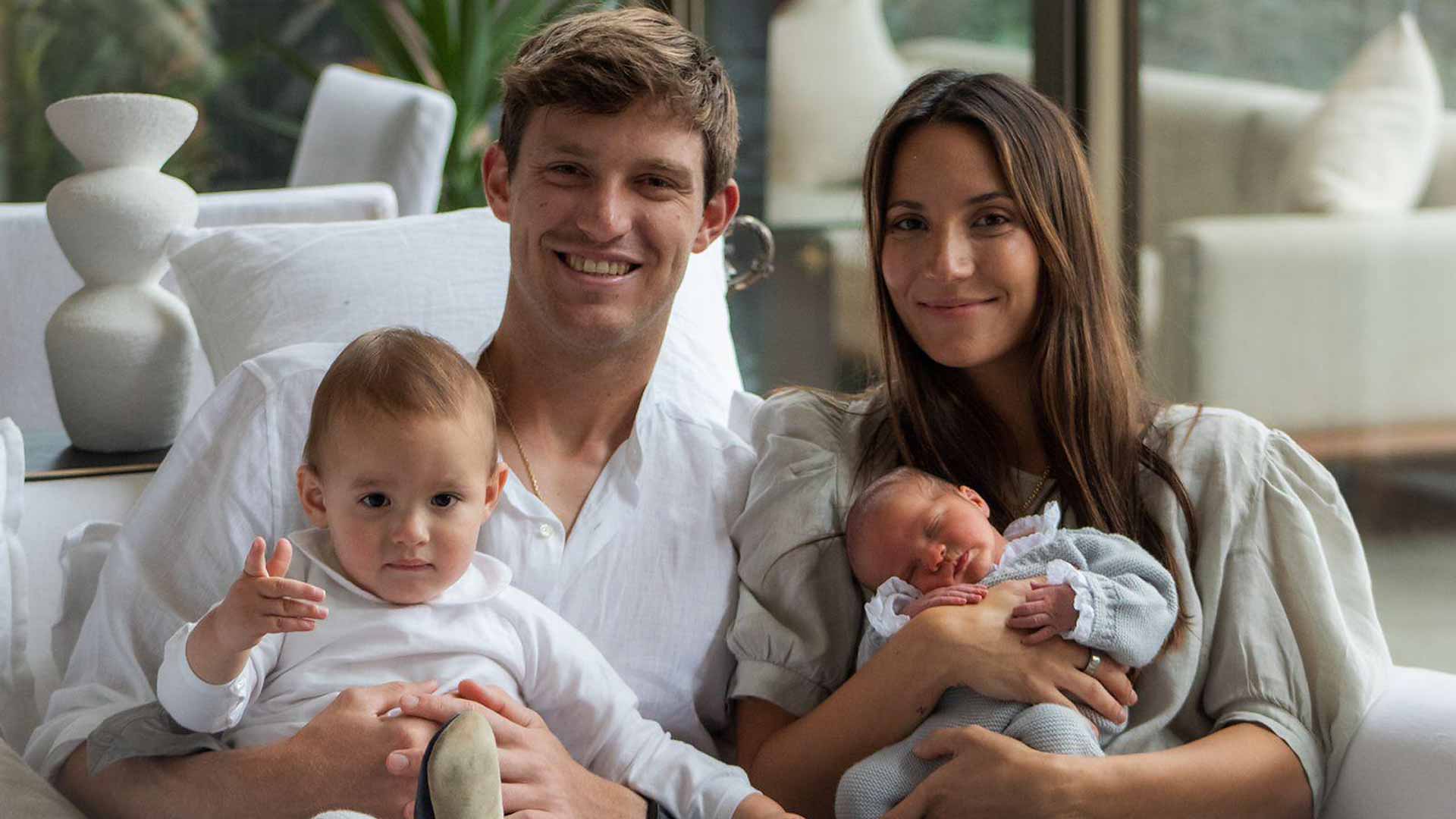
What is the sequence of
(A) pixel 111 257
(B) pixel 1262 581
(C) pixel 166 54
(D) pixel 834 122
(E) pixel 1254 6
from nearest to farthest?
1. (B) pixel 1262 581
2. (A) pixel 111 257
3. (E) pixel 1254 6
4. (D) pixel 834 122
5. (C) pixel 166 54

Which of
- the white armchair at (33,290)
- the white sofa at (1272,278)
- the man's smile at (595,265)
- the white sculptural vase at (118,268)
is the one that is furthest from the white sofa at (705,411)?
the white sofa at (1272,278)

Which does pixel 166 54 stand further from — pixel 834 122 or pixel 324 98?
pixel 834 122

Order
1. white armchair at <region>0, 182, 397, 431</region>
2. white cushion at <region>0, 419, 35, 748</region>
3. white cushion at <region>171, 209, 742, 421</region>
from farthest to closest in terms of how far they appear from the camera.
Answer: white armchair at <region>0, 182, 397, 431</region>, white cushion at <region>171, 209, 742, 421</region>, white cushion at <region>0, 419, 35, 748</region>

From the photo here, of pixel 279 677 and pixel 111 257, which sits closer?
pixel 279 677

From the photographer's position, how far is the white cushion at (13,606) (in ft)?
5.89

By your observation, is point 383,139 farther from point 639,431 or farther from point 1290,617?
point 1290,617

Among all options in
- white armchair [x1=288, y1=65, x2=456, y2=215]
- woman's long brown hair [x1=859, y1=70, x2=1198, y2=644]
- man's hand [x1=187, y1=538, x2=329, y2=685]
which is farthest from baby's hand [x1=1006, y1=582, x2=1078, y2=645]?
white armchair [x1=288, y1=65, x2=456, y2=215]

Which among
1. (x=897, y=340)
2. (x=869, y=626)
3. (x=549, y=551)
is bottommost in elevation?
(x=869, y=626)

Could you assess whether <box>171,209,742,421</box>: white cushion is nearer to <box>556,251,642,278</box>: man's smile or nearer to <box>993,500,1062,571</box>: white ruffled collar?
<box>556,251,642,278</box>: man's smile

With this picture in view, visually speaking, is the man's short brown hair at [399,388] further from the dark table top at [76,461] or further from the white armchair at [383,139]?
the white armchair at [383,139]

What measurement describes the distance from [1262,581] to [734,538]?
0.60 metres

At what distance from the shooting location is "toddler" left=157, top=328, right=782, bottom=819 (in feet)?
5.02

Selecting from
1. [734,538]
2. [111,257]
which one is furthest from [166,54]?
[734,538]

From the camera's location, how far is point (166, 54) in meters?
5.52
